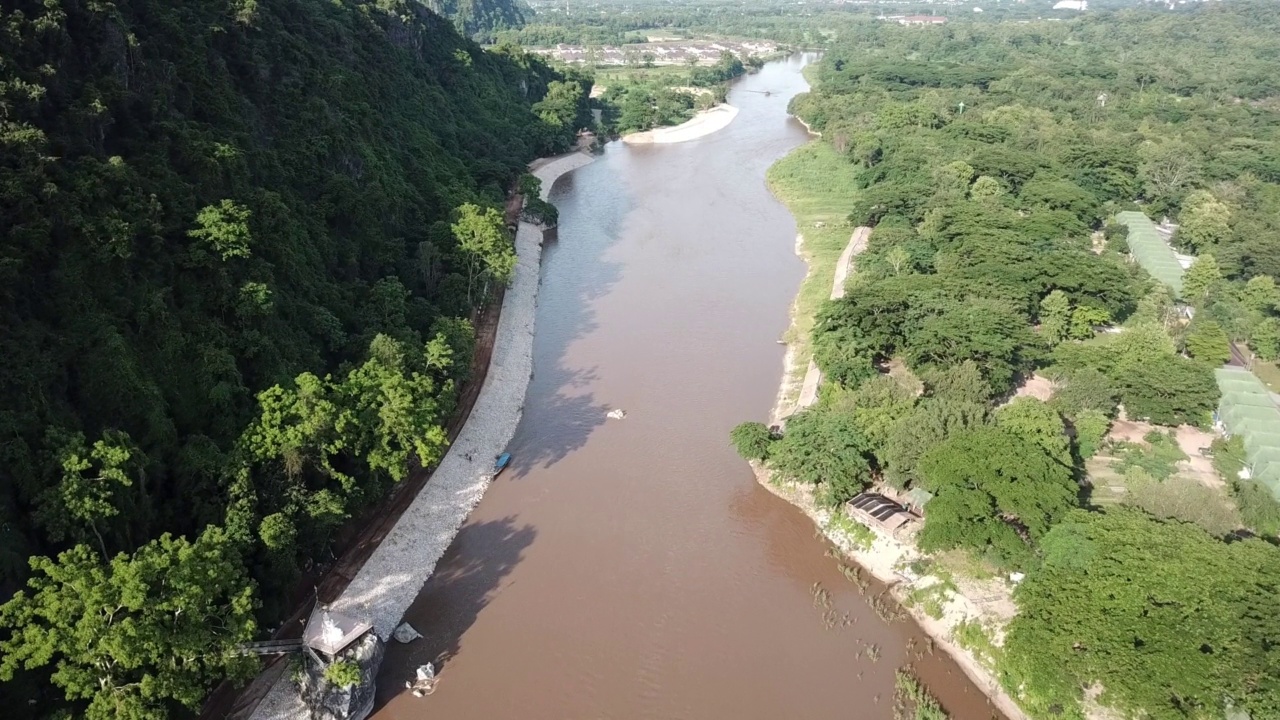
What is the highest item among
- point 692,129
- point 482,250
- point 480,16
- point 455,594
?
Result: point 480,16

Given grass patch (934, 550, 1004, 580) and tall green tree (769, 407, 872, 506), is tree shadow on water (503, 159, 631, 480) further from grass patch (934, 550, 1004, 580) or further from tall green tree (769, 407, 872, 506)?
grass patch (934, 550, 1004, 580)

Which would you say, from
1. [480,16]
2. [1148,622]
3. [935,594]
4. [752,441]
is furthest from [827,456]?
[480,16]

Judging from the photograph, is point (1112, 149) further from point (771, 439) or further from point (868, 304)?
point (771, 439)

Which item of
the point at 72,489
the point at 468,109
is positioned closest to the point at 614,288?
the point at 468,109

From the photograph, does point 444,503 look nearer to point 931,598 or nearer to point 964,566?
point 931,598

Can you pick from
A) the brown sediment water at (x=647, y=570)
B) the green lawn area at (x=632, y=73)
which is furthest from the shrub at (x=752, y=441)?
the green lawn area at (x=632, y=73)

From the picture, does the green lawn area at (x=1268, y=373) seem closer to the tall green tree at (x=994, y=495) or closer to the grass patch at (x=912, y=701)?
the tall green tree at (x=994, y=495)

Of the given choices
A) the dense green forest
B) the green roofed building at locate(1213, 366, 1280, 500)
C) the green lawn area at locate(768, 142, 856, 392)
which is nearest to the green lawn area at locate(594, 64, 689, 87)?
the green lawn area at locate(768, 142, 856, 392)
